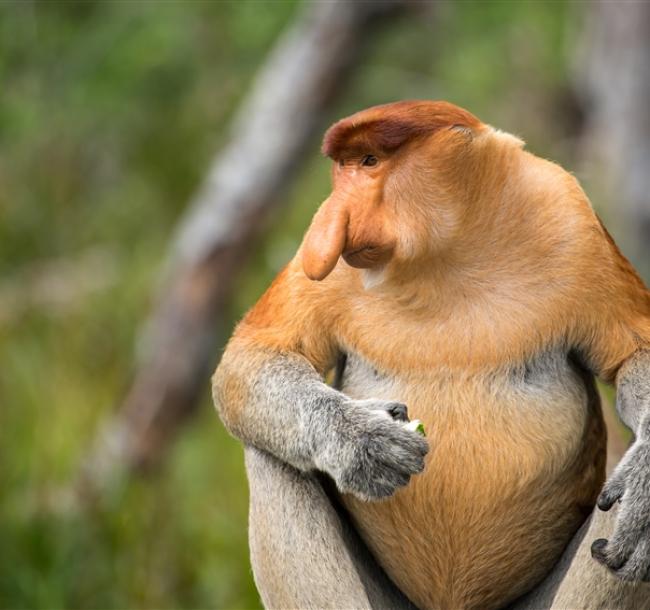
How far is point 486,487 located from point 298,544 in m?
0.42

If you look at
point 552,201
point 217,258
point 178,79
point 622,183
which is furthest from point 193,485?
point 552,201

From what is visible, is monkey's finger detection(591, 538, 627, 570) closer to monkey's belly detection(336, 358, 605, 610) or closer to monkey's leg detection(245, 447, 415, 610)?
monkey's belly detection(336, 358, 605, 610)

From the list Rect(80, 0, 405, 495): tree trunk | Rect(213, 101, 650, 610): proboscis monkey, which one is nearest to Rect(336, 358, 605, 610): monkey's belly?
Rect(213, 101, 650, 610): proboscis monkey

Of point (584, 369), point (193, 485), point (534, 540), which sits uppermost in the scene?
point (584, 369)

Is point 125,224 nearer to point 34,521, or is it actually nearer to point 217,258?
point 217,258

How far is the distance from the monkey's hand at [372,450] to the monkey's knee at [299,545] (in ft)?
0.43

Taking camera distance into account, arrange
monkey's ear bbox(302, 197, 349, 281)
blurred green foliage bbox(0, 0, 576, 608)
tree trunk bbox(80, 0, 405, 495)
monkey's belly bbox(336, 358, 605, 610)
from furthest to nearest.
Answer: tree trunk bbox(80, 0, 405, 495), blurred green foliage bbox(0, 0, 576, 608), monkey's belly bbox(336, 358, 605, 610), monkey's ear bbox(302, 197, 349, 281)

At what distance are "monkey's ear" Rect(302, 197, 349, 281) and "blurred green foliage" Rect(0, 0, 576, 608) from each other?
293cm

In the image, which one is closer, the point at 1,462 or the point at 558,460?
the point at 558,460

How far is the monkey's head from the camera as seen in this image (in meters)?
2.52

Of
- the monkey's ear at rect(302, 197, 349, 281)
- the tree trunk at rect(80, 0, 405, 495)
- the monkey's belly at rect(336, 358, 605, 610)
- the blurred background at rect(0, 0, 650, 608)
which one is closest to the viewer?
the monkey's ear at rect(302, 197, 349, 281)

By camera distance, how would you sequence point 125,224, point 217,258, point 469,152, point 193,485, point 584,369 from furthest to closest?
point 125,224
point 217,258
point 193,485
point 584,369
point 469,152

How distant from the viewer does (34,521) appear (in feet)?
17.1

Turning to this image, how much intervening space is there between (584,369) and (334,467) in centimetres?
61
